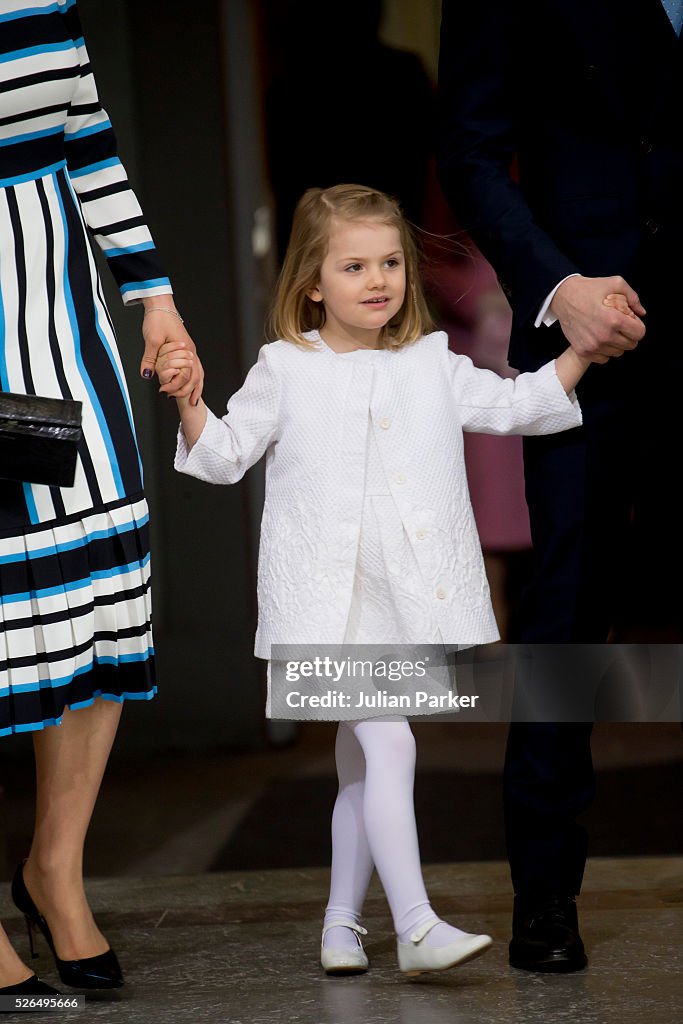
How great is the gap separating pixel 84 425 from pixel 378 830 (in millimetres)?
731

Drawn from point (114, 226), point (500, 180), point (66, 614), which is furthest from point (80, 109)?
point (66, 614)

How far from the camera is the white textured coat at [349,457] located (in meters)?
2.17

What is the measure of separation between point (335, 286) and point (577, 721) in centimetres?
78

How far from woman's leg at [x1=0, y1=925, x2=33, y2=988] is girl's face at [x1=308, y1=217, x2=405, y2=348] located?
3.48ft

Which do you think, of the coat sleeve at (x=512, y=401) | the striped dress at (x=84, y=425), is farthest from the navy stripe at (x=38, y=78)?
the coat sleeve at (x=512, y=401)

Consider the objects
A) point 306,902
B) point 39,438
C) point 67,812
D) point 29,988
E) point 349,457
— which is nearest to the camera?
point 39,438

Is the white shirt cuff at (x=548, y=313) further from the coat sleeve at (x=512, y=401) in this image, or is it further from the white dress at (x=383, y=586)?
the white dress at (x=383, y=586)

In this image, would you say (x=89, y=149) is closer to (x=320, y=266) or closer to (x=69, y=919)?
(x=320, y=266)

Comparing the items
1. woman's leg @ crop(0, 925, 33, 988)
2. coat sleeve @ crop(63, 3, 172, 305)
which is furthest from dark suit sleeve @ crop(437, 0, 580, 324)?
woman's leg @ crop(0, 925, 33, 988)

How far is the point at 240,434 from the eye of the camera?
2213 millimetres

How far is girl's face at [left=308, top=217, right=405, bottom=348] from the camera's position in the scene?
2213 mm

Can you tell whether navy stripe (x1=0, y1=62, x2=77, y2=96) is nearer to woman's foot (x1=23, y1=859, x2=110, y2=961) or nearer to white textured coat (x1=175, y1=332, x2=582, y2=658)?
white textured coat (x1=175, y1=332, x2=582, y2=658)

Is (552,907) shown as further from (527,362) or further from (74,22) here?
(74,22)

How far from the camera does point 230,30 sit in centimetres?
274
